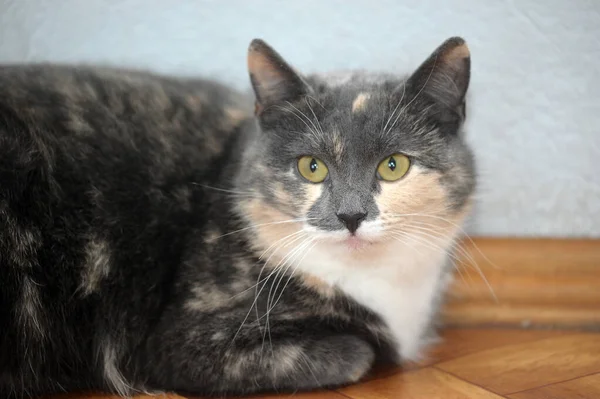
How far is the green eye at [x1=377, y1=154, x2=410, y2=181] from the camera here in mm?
1401

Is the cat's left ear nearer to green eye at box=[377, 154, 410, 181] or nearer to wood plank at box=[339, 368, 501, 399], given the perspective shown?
green eye at box=[377, 154, 410, 181]

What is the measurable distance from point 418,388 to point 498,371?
21cm

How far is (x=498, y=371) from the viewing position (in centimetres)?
156

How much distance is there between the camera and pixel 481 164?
72.9 inches

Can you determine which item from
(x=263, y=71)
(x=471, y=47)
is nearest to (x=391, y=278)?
(x=263, y=71)

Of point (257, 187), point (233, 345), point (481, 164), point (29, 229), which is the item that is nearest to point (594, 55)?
point (481, 164)

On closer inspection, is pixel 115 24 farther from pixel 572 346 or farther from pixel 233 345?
pixel 572 346

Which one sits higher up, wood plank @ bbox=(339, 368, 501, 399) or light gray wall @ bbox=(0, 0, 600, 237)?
light gray wall @ bbox=(0, 0, 600, 237)

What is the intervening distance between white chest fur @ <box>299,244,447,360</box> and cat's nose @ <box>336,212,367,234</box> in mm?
86

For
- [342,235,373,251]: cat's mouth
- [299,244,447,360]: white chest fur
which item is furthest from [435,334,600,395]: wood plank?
[342,235,373,251]: cat's mouth

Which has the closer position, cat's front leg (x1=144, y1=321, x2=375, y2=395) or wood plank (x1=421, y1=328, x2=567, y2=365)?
cat's front leg (x1=144, y1=321, x2=375, y2=395)

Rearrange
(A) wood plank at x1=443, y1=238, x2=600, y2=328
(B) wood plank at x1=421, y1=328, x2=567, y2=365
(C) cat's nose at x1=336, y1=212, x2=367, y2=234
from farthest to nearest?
(A) wood plank at x1=443, y1=238, x2=600, y2=328 → (B) wood plank at x1=421, y1=328, x2=567, y2=365 → (C) cat's nose at x1=336, y1=212, x2=367, y2=234

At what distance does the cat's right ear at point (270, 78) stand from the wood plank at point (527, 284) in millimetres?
637

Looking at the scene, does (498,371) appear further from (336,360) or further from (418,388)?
(336,360)
